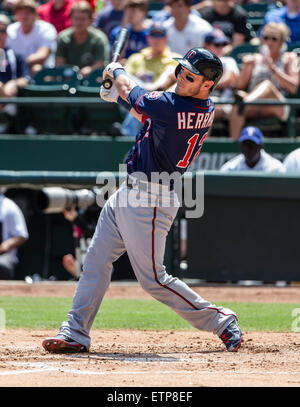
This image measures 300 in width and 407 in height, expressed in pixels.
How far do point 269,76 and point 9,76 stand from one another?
369 cm

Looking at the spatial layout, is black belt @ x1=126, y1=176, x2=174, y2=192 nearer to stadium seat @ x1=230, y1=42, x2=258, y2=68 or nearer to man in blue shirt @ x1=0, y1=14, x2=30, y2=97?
stadium seat @ x1=230, y1=42, x2=258, y2=68

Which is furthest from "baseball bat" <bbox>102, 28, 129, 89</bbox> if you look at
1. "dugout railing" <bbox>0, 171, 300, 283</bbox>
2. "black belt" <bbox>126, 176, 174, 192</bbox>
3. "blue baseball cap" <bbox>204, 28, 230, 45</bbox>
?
"blue baseball cap" <bbox>204, 28, 230, 45</bbox>

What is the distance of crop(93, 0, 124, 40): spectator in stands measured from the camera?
1255 cm

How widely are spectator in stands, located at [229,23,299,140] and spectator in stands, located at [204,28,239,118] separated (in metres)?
0.15

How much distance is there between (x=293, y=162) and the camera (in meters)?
9.58

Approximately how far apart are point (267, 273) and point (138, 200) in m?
4.24

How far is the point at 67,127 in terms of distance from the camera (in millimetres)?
11273

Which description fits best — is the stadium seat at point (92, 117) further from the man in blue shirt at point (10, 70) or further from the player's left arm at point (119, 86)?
the player's left arm at point (119, 86)

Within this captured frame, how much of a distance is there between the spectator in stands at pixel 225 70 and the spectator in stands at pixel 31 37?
8.81ft

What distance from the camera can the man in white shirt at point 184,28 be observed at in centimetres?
1112

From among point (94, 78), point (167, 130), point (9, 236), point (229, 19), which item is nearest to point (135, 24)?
point (94, 78)

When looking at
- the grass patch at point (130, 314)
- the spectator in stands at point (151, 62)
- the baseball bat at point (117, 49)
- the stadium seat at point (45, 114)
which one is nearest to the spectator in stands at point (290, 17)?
the spectator in stands at point (151, 62)

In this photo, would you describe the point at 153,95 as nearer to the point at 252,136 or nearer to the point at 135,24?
the point at 252,136
